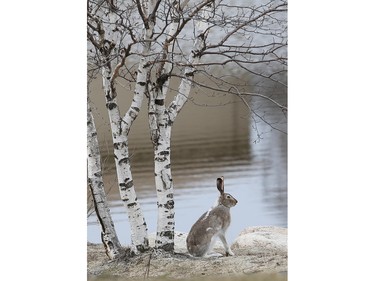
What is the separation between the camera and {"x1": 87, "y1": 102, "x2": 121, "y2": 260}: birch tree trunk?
3547 millimetres

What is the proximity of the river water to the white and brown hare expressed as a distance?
0.09 feet

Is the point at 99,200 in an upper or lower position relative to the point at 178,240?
upper

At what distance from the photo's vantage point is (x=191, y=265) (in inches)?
138

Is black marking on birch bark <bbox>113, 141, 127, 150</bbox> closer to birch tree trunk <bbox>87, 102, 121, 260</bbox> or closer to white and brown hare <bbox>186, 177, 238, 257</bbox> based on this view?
birch tree trunk <bbox>87, 102, 121, 260</bbox>

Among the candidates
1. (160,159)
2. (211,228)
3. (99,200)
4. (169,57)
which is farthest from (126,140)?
(211,228)

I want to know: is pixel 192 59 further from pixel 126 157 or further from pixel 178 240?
pixel 178 240

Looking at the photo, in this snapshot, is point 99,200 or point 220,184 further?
point 99,200

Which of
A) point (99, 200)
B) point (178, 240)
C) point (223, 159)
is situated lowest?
point (178, 240)

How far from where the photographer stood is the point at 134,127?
354cm

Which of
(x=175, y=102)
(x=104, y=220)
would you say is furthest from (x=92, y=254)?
(x=175, y=102)

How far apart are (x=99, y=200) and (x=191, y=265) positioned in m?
0.55

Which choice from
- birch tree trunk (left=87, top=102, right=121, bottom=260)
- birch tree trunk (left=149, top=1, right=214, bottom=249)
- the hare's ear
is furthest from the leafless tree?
the hare's ear

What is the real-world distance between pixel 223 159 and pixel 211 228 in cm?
34

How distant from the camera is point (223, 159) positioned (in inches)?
137
